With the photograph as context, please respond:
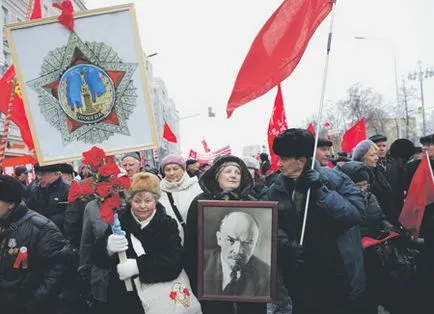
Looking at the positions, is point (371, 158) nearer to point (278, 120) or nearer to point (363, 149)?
point (363, 149)

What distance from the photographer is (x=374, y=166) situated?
528 cm

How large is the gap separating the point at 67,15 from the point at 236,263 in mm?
2375

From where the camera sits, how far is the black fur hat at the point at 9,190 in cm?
351

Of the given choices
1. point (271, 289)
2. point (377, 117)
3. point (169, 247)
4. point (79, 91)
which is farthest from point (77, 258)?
point (377, 117)

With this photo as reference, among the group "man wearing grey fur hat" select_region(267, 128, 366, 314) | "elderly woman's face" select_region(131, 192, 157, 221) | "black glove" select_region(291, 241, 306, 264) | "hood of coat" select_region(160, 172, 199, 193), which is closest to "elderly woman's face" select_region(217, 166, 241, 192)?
"man wearing grey fur hat" select_region(267, 128, 366, 314)

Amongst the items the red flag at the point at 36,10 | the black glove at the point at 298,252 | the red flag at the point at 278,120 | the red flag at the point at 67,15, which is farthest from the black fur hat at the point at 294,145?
the red flag at the point at 278,120

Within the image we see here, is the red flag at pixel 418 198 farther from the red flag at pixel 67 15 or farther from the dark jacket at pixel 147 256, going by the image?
the red flag at pixel 67 15

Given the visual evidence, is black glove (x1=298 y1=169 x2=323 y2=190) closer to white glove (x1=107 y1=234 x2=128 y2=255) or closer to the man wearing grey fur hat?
the man wearing grey fur hat

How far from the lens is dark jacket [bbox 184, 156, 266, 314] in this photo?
3.49 meters

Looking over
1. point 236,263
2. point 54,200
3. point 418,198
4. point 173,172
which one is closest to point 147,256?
point 236,263

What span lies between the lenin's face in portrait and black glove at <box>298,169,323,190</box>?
0.47 m

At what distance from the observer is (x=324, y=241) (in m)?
3.34

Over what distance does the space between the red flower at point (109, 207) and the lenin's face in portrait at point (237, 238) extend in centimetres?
81

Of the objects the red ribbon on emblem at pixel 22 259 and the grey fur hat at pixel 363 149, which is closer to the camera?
the red ribbon on emblem at pixel 22 259
